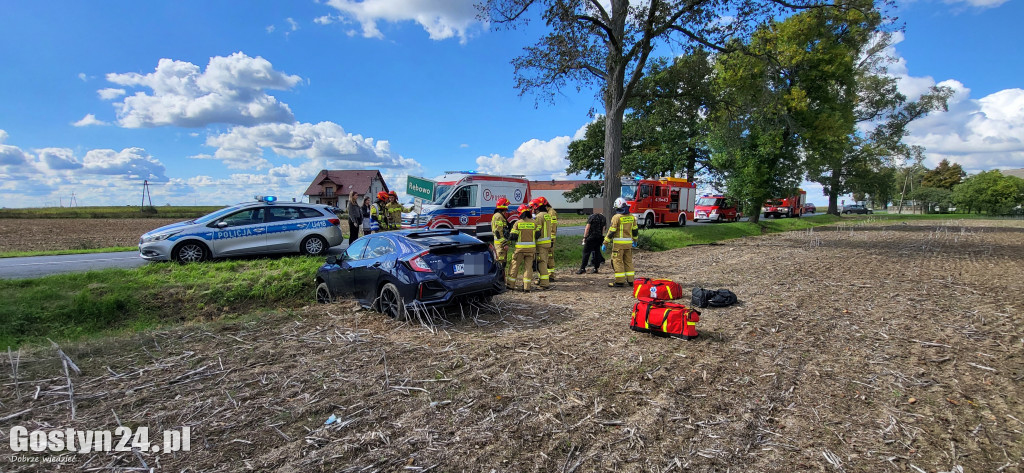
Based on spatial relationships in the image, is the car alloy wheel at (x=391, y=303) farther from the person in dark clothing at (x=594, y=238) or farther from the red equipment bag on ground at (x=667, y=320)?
the person in dark clothing at (x=594, y=238)

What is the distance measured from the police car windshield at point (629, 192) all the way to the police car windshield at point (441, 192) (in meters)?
11.9

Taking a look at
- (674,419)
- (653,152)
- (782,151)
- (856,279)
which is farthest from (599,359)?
(653,152)

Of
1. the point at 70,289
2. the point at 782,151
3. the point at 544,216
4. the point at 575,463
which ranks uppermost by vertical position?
the point at 782,151

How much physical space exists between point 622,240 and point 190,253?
9.21m

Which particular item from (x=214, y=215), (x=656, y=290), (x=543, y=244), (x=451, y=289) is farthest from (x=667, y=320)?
(x=214, y=215)

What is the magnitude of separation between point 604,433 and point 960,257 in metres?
16.8

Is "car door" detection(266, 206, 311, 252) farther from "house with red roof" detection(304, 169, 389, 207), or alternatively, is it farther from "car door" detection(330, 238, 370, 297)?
"house with red roof" detection(304, 169, 389, 207)

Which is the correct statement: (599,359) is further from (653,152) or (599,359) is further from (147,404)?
(653,152)

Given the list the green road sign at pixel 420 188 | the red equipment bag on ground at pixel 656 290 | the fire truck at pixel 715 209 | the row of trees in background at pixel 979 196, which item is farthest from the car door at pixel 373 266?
the row of trees in background at pixel 979 196

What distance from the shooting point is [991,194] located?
5303 centimetres

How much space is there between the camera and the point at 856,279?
9594 millimetres

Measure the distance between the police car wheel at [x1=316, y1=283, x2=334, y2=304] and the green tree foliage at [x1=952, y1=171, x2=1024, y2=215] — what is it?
246 ft

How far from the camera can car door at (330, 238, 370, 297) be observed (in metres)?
6.99

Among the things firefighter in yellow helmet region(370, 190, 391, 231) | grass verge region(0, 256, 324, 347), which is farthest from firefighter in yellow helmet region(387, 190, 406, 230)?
grass verge region(0, 256, 324, 347)
